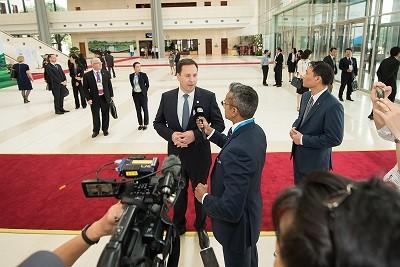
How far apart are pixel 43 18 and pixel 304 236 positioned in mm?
32600

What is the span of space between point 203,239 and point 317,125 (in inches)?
59.8

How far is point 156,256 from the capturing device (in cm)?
99

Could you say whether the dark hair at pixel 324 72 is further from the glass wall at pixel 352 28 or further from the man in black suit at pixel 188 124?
the glass wall at pixel 352 28

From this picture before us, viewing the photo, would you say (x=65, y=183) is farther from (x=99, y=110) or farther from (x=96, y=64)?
(x=96, y=64)

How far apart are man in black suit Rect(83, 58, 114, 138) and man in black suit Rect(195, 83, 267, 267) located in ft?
15.9

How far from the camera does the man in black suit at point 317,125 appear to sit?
275 cm

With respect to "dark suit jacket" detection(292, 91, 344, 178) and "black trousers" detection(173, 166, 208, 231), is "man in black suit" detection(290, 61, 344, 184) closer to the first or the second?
"dark suit jacket" detection(292, 91, 344, 178)

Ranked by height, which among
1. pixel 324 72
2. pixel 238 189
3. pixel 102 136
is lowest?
pixel 102 136

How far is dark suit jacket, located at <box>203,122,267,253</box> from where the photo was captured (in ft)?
5.90

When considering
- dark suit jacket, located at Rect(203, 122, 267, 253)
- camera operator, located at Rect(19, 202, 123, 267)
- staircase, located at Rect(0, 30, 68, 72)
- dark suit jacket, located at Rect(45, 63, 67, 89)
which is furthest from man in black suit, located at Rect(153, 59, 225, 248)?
staircase, located at Rect(0, 30, 68, 72)

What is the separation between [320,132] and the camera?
2861 mm

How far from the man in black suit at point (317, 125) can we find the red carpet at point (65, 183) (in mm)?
589

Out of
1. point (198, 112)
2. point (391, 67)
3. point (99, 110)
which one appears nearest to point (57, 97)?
point (99, 110)

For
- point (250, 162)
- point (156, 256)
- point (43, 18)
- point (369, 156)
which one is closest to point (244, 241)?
point (250, 162)
